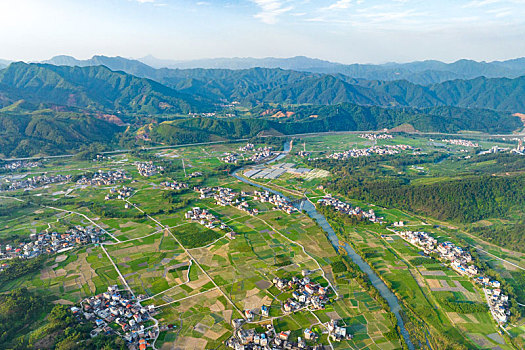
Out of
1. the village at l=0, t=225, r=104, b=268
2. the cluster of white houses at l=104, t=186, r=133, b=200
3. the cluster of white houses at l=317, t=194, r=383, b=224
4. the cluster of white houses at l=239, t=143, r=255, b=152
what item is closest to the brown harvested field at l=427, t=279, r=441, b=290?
the cluster of white houses at l=317, t=194, r=383, b=224

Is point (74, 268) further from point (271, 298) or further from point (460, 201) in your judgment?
point (460, 201)

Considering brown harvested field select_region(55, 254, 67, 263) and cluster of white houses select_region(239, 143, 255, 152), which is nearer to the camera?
brown harvested field select_region(55, 254, 67, 263)

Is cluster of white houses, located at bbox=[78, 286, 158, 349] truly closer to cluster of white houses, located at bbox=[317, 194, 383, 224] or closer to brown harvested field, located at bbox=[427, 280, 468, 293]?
brown harvested field, located at bbox=[427, 280, 468, 293]

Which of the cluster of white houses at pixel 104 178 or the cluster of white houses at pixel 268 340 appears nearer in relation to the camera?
the cluster of white houses at pixel 268 340

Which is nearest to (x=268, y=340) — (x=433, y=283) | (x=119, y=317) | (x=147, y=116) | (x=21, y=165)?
(x=119, y=317)

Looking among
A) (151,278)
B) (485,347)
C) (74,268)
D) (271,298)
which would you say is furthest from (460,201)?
(74,268)

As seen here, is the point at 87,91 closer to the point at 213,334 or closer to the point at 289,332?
the point at 213,334

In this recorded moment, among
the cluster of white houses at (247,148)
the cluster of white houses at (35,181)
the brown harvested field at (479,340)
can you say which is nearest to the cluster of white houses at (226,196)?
the brown harvested field at (479,340)

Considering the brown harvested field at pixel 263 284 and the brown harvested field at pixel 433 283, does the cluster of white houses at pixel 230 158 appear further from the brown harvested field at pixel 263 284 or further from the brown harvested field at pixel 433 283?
the brown harvested field at pixel 433 283
